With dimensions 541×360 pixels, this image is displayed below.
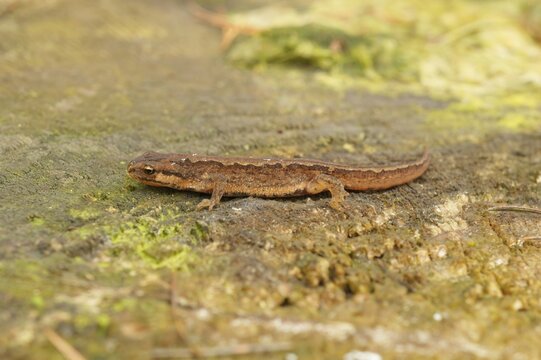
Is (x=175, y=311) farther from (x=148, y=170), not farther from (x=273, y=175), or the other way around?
(x=273, y=175)

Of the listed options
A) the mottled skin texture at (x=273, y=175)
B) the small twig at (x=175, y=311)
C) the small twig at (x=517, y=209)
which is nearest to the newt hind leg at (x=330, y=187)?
the mottled skin texture at (x=273, y=175)

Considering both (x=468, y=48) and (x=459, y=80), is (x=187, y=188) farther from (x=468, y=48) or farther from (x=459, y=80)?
(x=468, y=48)

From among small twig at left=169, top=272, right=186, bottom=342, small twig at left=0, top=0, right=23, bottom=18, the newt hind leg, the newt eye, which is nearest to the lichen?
small twig at left=169, top=272, right=186, bottom=342

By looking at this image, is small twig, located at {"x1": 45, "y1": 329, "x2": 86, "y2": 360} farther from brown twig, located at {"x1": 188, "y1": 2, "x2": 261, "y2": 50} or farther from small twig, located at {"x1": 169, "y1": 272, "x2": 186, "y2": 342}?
brown twig, located at {"x1": 188, "y1": 2, "x2": 261, "y2": 50}

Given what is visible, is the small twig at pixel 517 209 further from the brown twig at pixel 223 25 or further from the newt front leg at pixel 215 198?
the brown twig at pixel 223 25

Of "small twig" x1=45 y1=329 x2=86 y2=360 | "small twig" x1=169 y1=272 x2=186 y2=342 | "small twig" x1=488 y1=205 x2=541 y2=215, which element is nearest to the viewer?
"small twig" x1=45 y1=329 x2=86 y2=360

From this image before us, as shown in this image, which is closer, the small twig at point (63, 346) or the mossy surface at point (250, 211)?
the small twig at point (63, 346)

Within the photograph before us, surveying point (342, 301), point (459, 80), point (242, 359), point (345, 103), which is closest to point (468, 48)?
point (459, 80)
